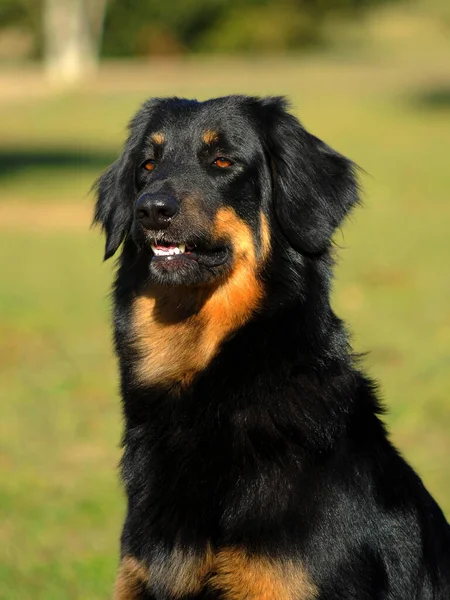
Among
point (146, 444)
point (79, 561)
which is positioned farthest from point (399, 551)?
point (79, 561)

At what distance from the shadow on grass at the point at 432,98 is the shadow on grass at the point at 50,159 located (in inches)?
540

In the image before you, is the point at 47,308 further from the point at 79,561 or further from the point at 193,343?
the point at 193,343

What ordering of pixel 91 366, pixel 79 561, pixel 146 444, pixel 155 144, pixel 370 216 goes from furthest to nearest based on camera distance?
1. pixel 370 216
2. pixel 91 366
3. pixel 79 561
4. pixel 155 144
5. pixel 146 444

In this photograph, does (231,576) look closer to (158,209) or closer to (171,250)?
(171,250)

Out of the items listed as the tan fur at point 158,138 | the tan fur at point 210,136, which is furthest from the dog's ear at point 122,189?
the tan fur at point 210,136

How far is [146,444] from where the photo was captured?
175 inches

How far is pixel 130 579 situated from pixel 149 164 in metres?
1.75

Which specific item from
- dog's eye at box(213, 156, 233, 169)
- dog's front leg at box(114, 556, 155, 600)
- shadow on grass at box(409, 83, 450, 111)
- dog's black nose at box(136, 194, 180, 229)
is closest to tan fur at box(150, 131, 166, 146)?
dog's eye at box(213, 156, 233, 169)

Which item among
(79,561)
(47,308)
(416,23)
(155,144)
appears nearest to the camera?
(155,144)

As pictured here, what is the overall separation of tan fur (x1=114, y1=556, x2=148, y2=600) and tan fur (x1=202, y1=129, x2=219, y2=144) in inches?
68.1

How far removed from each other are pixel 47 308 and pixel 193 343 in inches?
354

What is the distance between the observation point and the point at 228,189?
184 inches

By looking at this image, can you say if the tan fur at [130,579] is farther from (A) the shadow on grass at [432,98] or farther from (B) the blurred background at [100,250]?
(A) the shadow on grass at [432,98]

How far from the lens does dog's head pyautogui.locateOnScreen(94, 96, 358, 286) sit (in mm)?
4516
